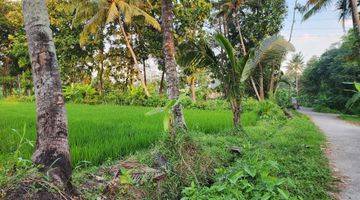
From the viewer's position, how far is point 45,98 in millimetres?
3066

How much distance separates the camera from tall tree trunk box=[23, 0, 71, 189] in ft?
10.0

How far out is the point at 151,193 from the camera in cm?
370

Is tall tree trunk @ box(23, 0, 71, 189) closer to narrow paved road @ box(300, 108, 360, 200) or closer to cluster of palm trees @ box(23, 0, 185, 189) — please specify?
cluster of palm trees @ box(23, 0, 185, 189)

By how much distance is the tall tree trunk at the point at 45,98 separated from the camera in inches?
120

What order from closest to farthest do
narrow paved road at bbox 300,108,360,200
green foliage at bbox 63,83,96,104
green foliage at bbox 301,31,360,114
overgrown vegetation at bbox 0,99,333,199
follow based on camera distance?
overgrown vegetation at bbox 0,99,333,199 → narrow paved road at bbox 300,108,360,200 → green foliage at bbox 63,83,96,104 → green foliage at bbox 301,31,360,114

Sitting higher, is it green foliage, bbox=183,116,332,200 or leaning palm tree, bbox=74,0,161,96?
leaning palm tree, bbox=74,0,161,96

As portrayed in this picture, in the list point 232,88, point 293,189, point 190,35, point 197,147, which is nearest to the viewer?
point 293,189

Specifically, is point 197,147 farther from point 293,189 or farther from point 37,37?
point 37,37

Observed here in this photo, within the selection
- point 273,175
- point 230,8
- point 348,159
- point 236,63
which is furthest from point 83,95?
point 273,175

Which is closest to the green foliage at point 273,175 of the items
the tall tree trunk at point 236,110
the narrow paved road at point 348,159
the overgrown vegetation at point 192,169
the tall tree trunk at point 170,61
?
the overgrown vegetation at point 192,169

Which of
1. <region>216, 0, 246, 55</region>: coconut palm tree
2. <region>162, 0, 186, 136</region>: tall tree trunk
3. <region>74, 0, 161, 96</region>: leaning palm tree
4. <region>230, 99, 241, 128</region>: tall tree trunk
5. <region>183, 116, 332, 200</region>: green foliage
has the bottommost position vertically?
<region>183, 116, 332, 200</region>: green foliage

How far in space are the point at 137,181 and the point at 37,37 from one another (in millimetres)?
1725

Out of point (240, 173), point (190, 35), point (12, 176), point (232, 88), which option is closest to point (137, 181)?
point (240, 173)

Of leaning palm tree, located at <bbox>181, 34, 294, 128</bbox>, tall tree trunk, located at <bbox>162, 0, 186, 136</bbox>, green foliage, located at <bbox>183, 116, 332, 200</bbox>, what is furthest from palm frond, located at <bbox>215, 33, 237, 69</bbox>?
green foliage, located at <bbox>183, 116, 332, 200</bbox>
